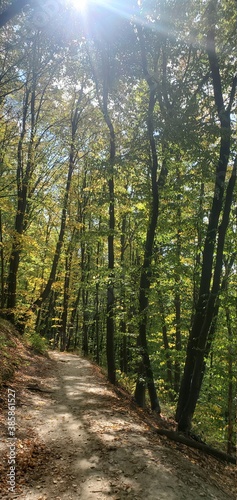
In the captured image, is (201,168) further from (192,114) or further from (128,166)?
(128,166)

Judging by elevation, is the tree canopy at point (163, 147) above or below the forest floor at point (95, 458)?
above

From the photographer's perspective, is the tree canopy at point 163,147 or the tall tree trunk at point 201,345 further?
the tree canopy at point 163,147

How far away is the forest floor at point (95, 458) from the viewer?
163 inches

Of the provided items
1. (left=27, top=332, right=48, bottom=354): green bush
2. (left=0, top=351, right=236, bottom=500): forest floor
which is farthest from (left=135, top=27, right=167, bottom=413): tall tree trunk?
(left=27, top=332, right=48, bottom=354): green bush

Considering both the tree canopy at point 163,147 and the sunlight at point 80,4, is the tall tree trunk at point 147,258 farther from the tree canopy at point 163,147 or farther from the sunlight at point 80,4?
the sunlight at point 80,4

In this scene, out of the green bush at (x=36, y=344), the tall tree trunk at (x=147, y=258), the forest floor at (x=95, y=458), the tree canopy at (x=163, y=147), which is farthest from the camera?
the green bush at (x=36, y=344)

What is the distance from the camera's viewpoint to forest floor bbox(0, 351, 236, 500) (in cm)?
414

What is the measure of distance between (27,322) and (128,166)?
10343 mm

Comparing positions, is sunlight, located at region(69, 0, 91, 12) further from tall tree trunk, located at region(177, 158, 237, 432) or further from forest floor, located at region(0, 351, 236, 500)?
forest floor, located at region(0, 351, 236, 500)

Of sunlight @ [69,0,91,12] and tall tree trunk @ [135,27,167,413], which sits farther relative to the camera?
tall tree trunk @ [135,27,167,413]

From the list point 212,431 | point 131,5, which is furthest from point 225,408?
point 131,5

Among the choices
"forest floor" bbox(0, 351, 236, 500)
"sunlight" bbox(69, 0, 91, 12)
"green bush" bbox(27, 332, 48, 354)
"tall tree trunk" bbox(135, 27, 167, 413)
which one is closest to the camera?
"forest floor" bbox(0, 351, 236, 500)

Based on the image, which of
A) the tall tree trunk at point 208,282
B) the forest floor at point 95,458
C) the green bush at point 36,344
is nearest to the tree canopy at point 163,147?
the tall tree trunk at point 208,282

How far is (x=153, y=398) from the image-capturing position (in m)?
10.1
